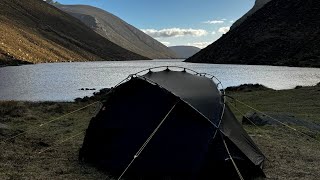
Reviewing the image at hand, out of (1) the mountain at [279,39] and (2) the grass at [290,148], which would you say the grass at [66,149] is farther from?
(1) the mountain at [279,39]

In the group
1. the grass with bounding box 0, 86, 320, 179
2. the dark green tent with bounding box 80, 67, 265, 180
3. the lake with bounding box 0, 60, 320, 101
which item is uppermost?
the dark green tent with bounding box 80, 67, 265, 180

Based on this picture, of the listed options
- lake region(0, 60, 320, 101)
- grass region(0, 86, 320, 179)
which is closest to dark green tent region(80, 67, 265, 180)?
grass region(0, 86, 320, 179)

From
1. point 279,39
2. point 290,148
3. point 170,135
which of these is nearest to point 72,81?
point 290,148

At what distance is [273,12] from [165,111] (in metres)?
194

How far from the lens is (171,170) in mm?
11250

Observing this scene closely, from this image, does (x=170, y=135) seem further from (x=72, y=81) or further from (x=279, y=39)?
(x=279, y=39)

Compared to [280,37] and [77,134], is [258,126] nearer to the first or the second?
[77,134]

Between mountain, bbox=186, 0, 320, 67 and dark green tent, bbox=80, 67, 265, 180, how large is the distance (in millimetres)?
125559

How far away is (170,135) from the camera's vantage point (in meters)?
11.7

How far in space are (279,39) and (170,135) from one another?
166 meters

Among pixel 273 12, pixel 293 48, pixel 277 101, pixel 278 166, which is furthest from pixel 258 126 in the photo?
pixel 273 12

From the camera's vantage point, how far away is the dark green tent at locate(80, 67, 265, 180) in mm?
11234

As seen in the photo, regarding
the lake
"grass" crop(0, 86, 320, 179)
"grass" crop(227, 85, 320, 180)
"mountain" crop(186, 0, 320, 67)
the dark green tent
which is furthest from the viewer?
"mountain" crop(186, 0, 320, 67)

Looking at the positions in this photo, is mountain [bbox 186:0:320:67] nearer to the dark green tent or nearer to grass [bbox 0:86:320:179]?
grass [bbox 0:86:320:179]
